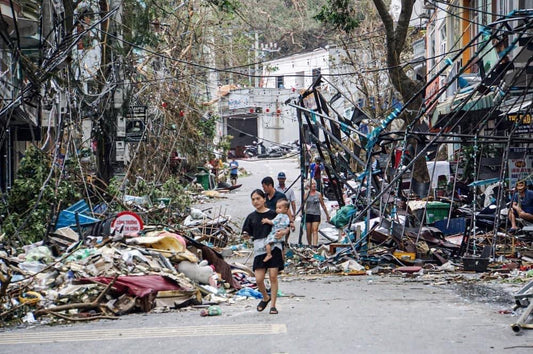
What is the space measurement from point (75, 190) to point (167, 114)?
1381 centimetres

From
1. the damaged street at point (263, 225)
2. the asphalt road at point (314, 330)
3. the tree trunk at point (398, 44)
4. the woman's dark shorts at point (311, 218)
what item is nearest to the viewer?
the asphalt road at point (314, 330)

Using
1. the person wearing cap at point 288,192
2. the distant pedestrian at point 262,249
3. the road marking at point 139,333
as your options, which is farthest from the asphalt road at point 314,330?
the person wearing cap at point 288,192

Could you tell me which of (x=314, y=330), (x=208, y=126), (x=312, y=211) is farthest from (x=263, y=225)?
(x=208, y=126)

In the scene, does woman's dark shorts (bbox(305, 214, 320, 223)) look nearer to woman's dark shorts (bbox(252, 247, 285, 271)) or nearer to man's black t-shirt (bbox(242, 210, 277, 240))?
man's black t-shirt (bbox(242, 210, 277, 240))

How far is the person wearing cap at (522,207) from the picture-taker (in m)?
17.4

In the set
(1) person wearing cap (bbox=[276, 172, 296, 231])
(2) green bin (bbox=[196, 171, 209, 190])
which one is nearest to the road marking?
(1) person wearing cap (bbox=[276, 172, 296, 231])

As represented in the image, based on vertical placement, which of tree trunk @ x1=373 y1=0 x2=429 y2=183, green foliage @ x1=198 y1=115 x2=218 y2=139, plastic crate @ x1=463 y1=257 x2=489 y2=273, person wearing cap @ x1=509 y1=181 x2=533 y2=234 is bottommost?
plastic crate @ x1=463 y1=257 x2=489 y2=273

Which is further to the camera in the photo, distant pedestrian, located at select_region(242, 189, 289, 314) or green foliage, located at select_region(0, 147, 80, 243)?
green foliage, located at select_region(0, 147, 80, 243)

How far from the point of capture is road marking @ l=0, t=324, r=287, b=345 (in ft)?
28.7

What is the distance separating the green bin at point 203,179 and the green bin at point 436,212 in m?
20.7

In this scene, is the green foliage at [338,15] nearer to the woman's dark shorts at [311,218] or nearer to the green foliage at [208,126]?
the woman's dark shorts at [311,218]

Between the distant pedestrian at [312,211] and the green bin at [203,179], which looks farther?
the green bin at [203,179]

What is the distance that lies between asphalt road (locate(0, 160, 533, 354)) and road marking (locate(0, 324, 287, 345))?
11mm

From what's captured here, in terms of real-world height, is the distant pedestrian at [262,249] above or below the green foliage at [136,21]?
below
